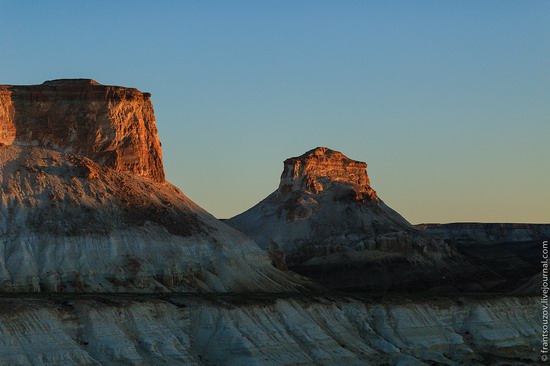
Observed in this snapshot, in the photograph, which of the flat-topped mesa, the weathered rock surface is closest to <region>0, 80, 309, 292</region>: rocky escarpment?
the flat-topped mesa

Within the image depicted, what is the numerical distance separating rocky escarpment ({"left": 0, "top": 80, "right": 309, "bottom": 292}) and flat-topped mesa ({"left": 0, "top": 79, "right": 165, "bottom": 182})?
0.12 m

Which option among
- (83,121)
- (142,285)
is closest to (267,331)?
(142,285)

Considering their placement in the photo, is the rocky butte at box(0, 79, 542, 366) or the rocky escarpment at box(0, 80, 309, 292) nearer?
the rocky butte at box(0, 79, 542, 366)

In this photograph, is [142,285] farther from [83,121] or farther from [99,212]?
[83,121]

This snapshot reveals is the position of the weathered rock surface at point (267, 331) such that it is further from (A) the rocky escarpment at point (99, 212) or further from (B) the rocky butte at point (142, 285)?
(A) the rocky escarpment at point (99, 212)

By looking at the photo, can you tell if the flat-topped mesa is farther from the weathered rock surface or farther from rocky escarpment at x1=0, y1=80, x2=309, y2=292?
the weathered rock surface

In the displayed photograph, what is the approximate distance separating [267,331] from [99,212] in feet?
148

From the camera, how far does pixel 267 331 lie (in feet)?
287

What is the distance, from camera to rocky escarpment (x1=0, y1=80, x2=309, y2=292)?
118125mm

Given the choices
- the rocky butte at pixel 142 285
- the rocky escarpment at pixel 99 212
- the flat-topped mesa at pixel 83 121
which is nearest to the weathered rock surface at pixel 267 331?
the rocky butte at pixel 142 285

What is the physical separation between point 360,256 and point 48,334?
130 metres

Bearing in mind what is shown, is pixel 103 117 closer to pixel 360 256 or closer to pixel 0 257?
pixel 0 257

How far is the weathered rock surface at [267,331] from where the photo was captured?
73062 mm

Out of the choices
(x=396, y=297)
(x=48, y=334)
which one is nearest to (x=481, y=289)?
(x=396, y=297)
